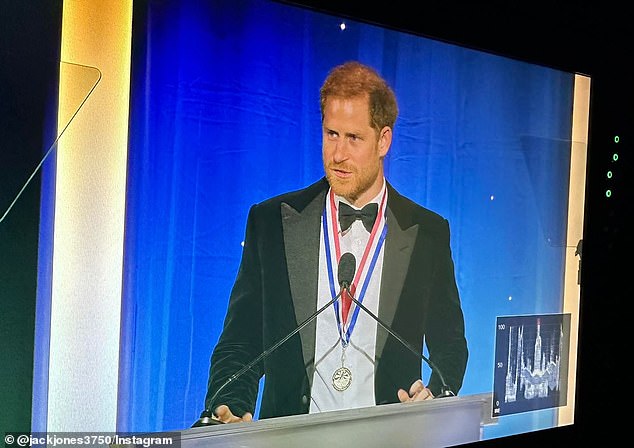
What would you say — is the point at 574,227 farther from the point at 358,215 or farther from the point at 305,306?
the point at 305,306

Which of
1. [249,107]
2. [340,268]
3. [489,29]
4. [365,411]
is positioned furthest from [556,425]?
→ [249,107]

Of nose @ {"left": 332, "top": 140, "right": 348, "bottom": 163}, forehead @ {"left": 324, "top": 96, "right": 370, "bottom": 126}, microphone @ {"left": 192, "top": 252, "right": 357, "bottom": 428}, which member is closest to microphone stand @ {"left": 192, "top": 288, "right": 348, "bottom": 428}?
microphone @ {"left": 192, "top": 252, "right": 357, "bottom": 428}

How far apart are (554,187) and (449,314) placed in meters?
0.77

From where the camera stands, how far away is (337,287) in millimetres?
2309

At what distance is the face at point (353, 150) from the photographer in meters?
2.30

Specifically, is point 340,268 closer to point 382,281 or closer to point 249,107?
point 382,281

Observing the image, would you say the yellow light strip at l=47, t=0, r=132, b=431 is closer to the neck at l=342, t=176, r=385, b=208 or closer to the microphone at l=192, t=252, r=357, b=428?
the microphone at l=192, t=252, r=357, b=428

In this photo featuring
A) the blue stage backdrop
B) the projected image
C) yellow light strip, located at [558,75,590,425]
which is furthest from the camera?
yellow light strip, located at [558,75,590,425]

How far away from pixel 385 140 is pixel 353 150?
135 mm

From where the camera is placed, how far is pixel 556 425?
302 cm

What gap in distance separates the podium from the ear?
810mm

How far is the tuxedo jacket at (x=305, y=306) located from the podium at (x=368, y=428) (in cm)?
5

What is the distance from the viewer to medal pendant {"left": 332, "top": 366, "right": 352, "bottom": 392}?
2.29 m

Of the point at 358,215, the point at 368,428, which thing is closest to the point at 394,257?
the point at 358,215
